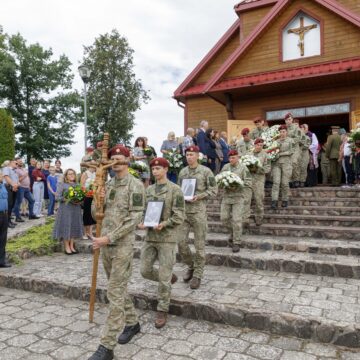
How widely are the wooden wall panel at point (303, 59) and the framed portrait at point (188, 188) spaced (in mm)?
10071

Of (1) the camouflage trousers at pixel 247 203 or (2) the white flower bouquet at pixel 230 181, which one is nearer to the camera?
(2) the white flower bouquet at pixel 230 181

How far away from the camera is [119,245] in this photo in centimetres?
407

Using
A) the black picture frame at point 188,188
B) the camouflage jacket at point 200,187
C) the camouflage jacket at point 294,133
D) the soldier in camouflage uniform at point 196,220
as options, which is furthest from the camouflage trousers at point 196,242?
the camouflage jacket at point 294,133

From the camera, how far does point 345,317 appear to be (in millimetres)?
4395

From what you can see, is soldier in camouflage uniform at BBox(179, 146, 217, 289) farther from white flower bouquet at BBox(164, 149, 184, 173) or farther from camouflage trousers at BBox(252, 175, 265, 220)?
white flower bouquet at BBox(164, 149, 184, 173)

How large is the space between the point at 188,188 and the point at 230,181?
1.57m

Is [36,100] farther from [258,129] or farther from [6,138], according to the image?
[258,129]

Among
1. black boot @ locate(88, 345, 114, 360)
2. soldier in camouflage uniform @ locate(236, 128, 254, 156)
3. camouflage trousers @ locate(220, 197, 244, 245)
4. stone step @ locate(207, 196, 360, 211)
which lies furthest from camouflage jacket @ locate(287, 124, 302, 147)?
black boot @ locate(88, 345, 114, 360)

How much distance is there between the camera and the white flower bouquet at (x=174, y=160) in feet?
36.4


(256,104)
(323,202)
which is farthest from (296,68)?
(323,202)

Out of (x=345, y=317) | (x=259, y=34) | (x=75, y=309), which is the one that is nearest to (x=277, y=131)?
(x=259, y=34)

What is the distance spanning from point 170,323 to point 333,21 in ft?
43.4

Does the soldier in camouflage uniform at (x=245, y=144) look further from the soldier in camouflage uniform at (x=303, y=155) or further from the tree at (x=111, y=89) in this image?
the tree at (x=111, y=89)

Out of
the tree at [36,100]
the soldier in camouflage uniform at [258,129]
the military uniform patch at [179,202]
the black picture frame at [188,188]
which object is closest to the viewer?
the military uniform patch at [179,202]
